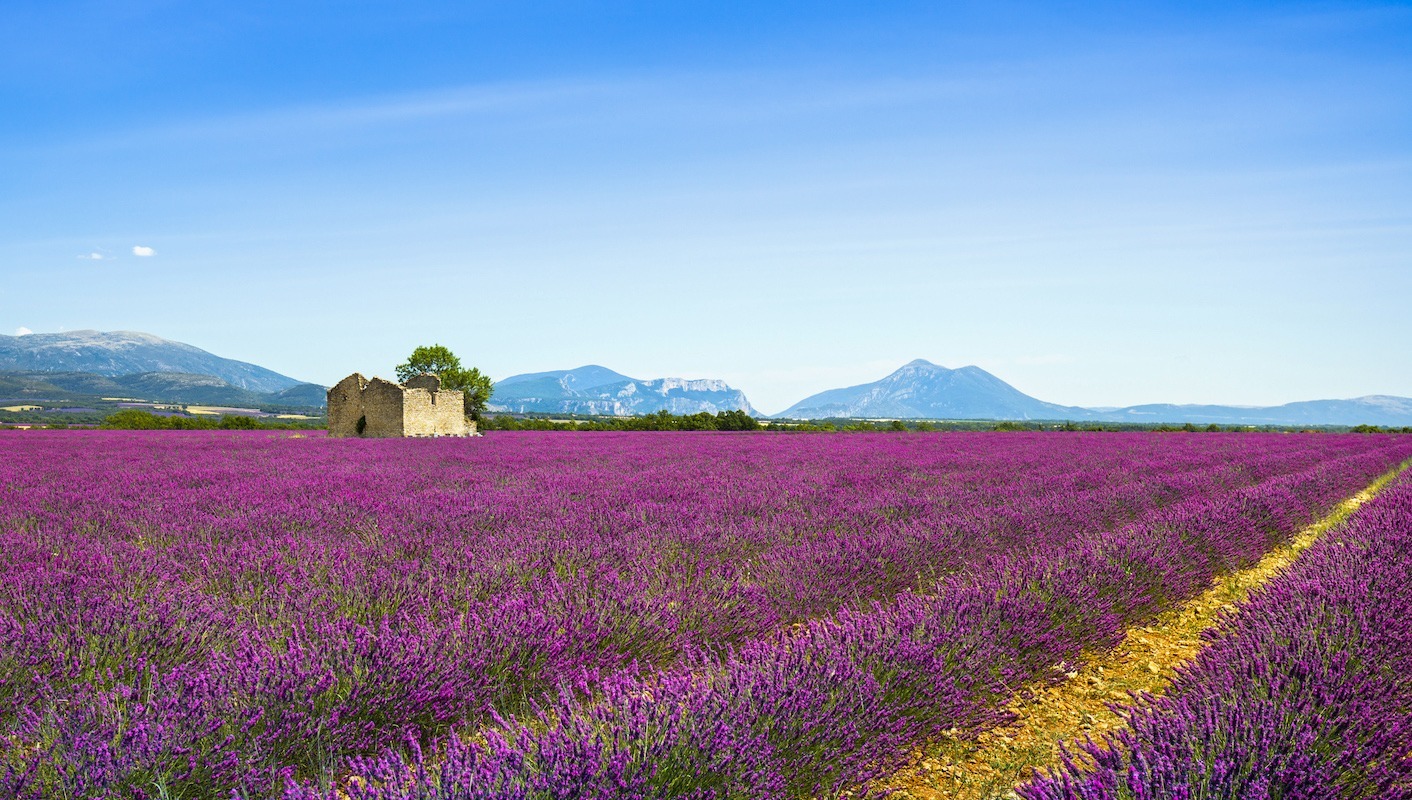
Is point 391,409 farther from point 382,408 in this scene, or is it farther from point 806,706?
point 806,706

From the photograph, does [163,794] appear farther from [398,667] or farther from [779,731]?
[779,731]

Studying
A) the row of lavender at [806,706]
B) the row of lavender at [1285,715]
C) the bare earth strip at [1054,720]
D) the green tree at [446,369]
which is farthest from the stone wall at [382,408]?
the row of lavender at [1285,715]

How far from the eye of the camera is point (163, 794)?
1379 millimetres

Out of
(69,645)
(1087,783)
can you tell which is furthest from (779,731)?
(69,645)

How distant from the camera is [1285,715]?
5.81 ft

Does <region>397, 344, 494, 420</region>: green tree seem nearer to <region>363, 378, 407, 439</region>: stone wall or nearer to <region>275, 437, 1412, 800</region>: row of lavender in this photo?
<region>363, 378, 407, 439</region>: stone wall

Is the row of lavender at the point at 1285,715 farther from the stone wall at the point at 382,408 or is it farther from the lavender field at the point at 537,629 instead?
the stone wall at the point at 382,408

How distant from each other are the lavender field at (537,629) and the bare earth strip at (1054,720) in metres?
0.11

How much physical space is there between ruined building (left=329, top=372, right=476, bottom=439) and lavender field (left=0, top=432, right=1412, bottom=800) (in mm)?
20076

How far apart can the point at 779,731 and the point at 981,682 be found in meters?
1.11

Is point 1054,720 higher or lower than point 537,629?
lower

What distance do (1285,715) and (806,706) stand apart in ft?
3.77

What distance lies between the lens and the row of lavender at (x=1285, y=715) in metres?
1.46

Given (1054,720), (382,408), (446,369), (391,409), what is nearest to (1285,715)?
(1054,720)
